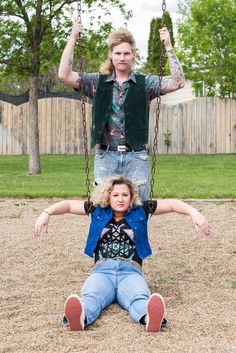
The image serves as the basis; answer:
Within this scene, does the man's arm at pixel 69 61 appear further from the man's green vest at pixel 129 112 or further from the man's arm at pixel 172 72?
the man's arm at pixel 172 72

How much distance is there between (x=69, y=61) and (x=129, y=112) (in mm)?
548

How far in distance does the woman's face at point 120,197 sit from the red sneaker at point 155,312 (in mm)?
919

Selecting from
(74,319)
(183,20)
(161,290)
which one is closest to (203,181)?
(161,290)

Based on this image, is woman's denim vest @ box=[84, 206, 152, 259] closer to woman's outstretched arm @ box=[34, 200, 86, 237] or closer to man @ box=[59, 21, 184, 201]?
woman's outstretched arm @ box=[34, 200, 86, 237]

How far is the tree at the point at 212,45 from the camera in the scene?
914 inches

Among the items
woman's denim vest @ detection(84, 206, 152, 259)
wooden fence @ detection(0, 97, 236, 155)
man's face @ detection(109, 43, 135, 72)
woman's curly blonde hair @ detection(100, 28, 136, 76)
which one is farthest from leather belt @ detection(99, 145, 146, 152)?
wooden fence @ detection(0, 97, 236, 155)

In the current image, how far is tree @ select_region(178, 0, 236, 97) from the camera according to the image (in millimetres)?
23219

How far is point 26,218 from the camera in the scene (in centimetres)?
853

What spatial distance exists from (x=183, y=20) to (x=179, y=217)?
66.1 feet

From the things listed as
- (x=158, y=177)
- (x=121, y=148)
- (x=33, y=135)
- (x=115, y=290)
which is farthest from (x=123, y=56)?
(x=33, y=135)

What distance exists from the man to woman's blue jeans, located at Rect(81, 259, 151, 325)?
57 centimetres

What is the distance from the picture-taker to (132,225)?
4.71 metres

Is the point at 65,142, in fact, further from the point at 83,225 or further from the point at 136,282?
the point at 136,282

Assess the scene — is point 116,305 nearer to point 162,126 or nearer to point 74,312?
point 74,312
